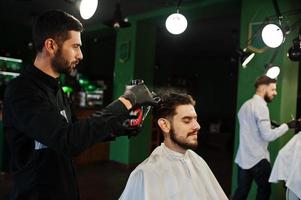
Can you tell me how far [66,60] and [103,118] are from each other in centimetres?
29

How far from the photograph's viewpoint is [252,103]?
306 cm

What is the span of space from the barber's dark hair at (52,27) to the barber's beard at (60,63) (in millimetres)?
51

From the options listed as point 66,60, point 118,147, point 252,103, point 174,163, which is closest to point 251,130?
point 252,103

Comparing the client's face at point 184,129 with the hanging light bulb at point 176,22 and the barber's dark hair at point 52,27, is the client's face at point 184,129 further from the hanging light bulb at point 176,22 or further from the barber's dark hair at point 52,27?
the hanging light bulb at point 176,22

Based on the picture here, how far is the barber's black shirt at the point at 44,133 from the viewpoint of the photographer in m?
1.12

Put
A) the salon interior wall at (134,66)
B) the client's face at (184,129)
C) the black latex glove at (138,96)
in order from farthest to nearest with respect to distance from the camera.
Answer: the salon interior wall at (134,66) < the client's face at (184,129) < the black latex glove at (138,96)

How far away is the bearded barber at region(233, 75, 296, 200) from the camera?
2.94m

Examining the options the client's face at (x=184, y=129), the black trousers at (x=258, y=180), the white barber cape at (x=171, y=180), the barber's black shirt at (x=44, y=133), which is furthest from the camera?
the black trousers at (x=258, y=180)

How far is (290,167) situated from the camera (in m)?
2.66

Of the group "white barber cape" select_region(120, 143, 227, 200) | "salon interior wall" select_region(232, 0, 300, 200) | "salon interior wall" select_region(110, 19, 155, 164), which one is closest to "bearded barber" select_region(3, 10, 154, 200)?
"white barber cape" select_region(120, 143, 227, 200)

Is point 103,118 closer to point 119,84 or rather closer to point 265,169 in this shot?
point 265,169

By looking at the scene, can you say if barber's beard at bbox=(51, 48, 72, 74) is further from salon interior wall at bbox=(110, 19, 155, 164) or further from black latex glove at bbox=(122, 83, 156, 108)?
salon interior wall at bbox=(110, 19, 155, 164)

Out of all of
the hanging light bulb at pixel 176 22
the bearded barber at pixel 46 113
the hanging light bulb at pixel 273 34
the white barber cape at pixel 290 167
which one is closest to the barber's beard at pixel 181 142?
the bearded barber at pixel 46 113

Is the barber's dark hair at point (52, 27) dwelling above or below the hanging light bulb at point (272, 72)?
below
